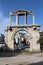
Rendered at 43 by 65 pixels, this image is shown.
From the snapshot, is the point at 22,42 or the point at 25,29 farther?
the point at 22,42

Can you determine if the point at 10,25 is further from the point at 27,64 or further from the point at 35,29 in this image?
the point at 27,64

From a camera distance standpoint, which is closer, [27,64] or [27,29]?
[27,64]

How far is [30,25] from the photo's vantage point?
4084 cm

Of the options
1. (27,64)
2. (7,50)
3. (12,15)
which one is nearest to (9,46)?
(7,50)

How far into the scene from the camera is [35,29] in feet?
Result: 133

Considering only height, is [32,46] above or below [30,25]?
below

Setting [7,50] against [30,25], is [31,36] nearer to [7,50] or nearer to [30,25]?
[30,25]

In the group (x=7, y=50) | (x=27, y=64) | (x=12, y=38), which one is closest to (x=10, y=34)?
(x=12, y=38)

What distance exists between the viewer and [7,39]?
4162 centimetres

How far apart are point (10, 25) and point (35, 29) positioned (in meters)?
5.82

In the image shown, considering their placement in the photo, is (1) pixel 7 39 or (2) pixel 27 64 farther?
(1) pixel 7 39

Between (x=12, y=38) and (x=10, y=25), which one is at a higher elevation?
(x=10, y=25)

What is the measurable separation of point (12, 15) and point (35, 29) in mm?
6654

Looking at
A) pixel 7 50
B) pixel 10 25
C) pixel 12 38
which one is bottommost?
pixel 7 50
